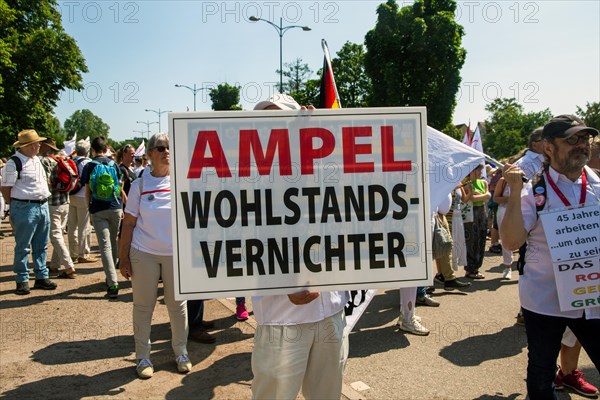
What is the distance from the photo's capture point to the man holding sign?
2.83m

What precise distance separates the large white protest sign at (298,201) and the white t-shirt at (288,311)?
191 millimetres

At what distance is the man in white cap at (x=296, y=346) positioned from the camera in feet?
7.56

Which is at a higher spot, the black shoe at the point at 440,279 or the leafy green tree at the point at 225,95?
the leafy green tree at the point at 225,95

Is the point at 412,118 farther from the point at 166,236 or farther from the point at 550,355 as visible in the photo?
the point at 166,236

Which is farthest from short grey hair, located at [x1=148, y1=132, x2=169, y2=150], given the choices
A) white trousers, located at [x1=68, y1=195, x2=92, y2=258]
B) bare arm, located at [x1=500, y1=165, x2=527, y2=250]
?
white trousers, located at [x1=68, y1=195, x2=92, y2=258]

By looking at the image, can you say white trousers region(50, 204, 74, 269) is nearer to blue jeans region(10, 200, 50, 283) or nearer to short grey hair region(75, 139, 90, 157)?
blue jeans region(10, 200, 50, 283)

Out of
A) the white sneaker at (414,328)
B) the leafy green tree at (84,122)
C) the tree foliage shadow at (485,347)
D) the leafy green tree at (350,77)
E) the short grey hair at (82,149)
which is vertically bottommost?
the tree foliage shadow at (485,347)

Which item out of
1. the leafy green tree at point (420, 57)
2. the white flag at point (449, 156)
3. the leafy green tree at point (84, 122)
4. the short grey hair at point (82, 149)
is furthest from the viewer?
the leafy green tree at point (84, 122)

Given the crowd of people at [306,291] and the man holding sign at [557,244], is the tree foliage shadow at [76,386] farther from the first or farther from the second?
the man holding sign at [557,244]

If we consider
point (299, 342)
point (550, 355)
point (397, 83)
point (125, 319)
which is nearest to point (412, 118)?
point (299, 342)

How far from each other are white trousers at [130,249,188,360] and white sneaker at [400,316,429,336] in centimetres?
241

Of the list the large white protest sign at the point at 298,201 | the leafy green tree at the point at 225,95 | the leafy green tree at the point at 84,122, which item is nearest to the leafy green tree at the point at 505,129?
the leafy green tree at the point at 225,95

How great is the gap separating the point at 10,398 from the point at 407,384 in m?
3.19

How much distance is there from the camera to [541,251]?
2977 millimetres
